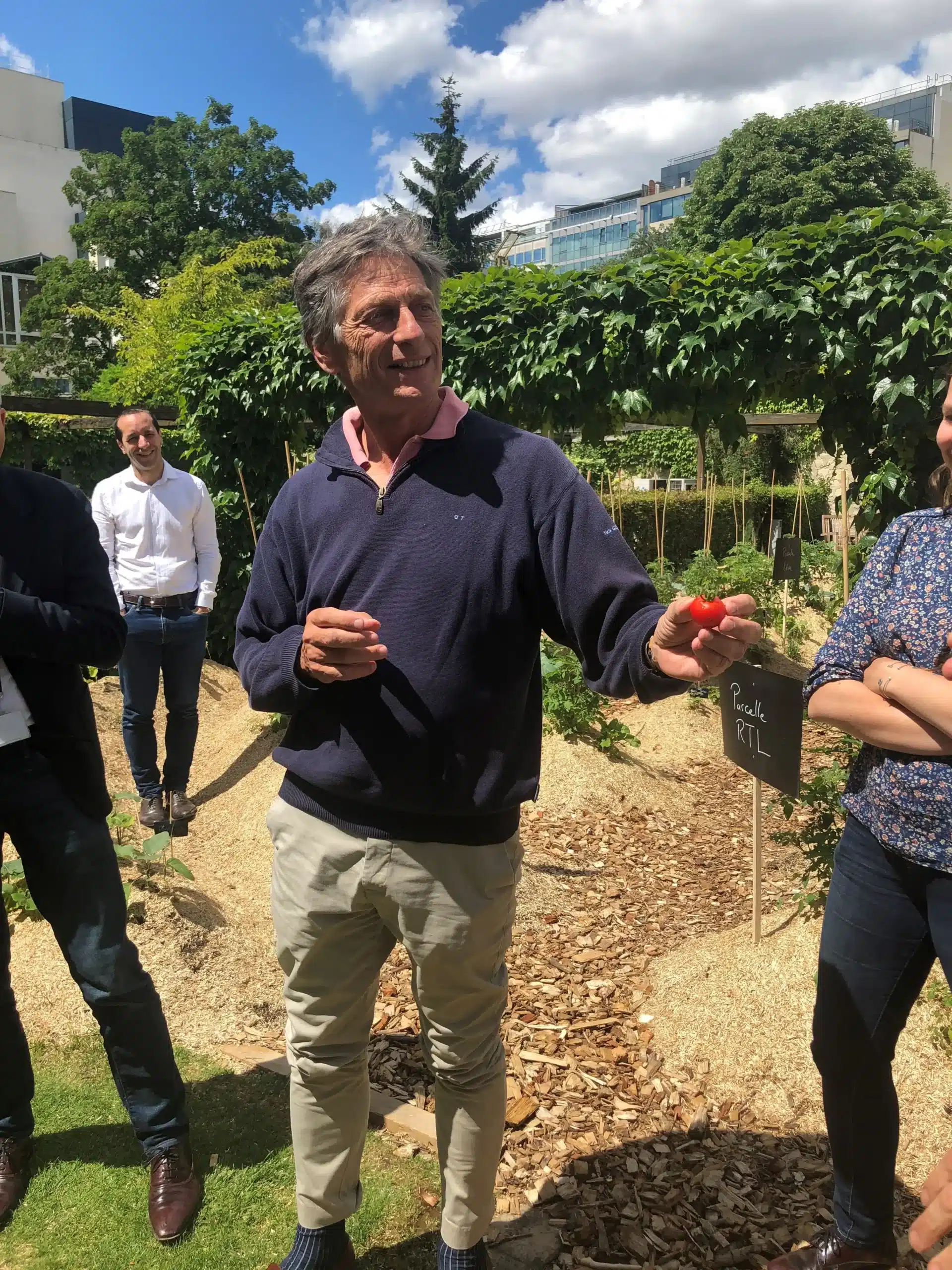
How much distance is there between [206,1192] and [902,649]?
6.81ft

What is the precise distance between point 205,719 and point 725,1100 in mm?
5091

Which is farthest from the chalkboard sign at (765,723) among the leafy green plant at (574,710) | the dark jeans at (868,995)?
the leafy green plant at (574,710)

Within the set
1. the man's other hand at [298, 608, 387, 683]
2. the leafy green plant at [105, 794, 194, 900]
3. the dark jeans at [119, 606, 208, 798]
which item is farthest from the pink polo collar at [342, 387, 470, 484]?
the dark jeans at [119, 606, 208, 798]

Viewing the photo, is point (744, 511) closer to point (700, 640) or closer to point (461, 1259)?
point (461, 1259)

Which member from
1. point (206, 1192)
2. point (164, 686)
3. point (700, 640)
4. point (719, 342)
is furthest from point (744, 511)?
point (700, 640)

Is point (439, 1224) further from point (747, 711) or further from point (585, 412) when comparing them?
point (585, 412)

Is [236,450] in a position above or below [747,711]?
above

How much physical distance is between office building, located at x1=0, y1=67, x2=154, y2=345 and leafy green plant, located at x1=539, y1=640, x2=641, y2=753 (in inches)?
1648

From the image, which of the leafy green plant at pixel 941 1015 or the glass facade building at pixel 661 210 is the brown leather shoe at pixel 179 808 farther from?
the glass facade building at pixel 661 210

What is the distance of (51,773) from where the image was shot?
213cm

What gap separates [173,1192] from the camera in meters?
2.22

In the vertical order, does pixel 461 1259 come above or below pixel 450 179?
below

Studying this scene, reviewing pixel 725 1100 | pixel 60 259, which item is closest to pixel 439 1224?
pixel 725 1100

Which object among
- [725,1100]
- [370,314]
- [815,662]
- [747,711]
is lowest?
[725,1100]
